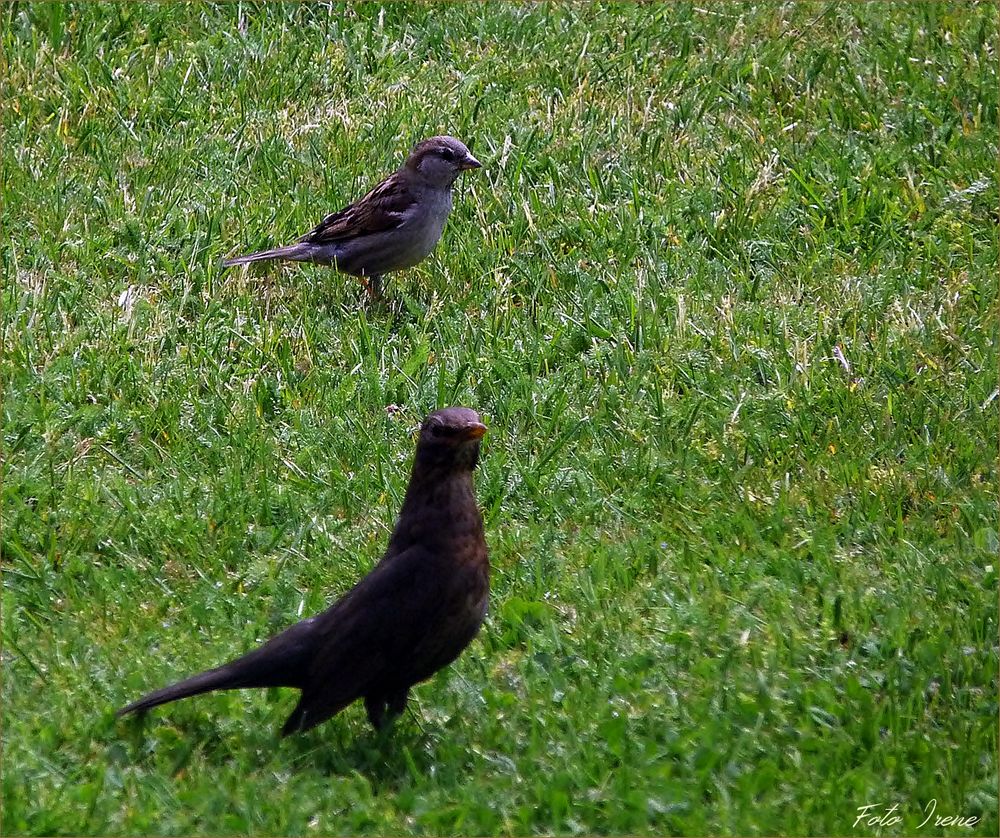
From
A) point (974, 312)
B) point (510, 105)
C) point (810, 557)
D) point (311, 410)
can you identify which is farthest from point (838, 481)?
point (510, 105)

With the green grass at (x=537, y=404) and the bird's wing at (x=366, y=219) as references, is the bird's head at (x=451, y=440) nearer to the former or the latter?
the green grass at (x=537, y=404)

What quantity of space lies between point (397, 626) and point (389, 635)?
4cm

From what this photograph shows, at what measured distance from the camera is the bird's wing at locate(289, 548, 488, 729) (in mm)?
4926

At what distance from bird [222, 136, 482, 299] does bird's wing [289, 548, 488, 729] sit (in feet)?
11.7

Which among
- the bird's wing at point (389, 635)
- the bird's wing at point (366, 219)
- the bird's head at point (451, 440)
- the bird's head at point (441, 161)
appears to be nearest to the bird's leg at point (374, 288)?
the bird's wing at point (366, 219)

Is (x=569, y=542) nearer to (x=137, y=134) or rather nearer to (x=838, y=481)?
(x=838, y=481)

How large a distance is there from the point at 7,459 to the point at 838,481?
3.48 m

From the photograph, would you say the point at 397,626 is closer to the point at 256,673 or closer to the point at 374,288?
the point at 256,673

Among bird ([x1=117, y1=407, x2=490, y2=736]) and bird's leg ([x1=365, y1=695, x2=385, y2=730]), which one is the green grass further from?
bird ([x1=117, y1=407, x2=490, y2=736])

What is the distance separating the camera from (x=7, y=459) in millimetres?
6699

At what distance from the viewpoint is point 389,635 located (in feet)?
16.3

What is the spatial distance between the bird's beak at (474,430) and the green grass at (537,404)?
0.91 m
